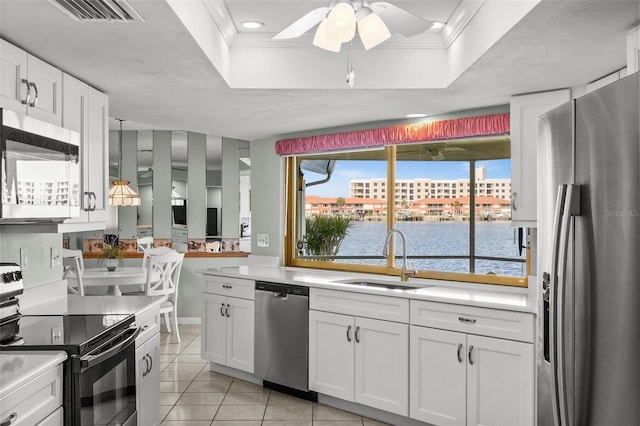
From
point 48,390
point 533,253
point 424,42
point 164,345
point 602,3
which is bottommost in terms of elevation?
point 164,345

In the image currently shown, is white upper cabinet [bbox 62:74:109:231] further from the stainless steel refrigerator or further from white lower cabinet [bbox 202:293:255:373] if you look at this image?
the stainless steel refrigerator

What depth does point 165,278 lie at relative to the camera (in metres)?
6.14

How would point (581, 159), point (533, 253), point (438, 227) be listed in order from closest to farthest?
point (581, 159) → point (533, 253) → point (438, 227)

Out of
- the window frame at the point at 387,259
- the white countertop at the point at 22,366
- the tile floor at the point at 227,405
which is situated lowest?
the tile floor at the point at 227,405

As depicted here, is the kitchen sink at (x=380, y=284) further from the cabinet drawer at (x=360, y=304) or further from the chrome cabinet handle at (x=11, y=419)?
the chrome cabinet handle at (x=11, y=419)

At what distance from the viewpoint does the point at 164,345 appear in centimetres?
588

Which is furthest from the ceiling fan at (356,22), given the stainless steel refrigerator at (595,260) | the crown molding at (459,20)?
the stainless steel refrigerator at (595,260)

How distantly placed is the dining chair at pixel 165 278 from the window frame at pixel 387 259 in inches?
55.6

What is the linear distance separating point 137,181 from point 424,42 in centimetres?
463

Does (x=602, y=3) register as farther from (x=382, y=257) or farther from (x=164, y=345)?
(x=164, y=345)

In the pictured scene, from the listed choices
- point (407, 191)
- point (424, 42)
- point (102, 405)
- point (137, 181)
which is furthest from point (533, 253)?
point (137, 181)

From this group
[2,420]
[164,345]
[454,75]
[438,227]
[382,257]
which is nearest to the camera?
[2,420]

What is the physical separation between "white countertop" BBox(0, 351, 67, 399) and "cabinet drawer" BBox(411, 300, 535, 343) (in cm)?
210

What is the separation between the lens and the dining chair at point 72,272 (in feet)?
18.0
